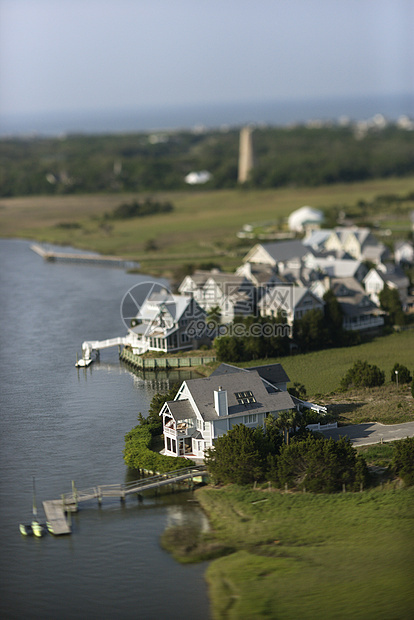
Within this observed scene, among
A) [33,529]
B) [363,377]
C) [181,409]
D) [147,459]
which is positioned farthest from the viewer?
[363,377]

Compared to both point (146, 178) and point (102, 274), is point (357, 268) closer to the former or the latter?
point (102, 274)

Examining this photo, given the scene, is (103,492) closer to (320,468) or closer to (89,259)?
(320,468)

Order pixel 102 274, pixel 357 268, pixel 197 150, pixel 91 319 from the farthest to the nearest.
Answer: pixel 197 150 < pixel 102 274 < pixel 357 268 < pixel 91 319

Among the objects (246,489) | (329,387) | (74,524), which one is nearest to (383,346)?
(329,387)

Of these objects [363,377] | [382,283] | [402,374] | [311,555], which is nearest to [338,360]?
[402,374]

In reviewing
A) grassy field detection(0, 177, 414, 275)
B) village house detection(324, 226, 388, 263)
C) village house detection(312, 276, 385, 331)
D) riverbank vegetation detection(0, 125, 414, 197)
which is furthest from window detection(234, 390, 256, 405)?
riverbank vegetation detection(0, 125, 414, 197)

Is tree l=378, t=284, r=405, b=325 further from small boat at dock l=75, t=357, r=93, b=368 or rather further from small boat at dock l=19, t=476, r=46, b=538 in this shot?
small boat at dock l=19, t=476, r=46, b=538

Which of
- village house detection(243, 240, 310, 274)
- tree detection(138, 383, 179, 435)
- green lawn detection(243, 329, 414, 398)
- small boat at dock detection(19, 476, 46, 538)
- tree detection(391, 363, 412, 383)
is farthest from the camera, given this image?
village house detection(243, 240, 310, 274)
